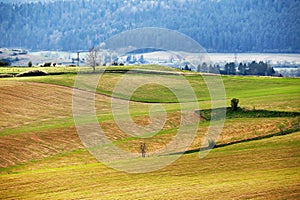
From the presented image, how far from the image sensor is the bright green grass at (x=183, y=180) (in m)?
25.5

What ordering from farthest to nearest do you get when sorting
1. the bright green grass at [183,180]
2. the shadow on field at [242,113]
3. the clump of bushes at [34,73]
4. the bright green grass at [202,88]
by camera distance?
the clump of bushes at [34,73], the bright green grass at [202,88], the shadow on field at [242,113], the bright green grass at [183,180]

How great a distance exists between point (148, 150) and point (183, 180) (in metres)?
16.6

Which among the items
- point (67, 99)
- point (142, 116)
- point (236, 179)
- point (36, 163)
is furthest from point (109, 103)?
point (236, 179)

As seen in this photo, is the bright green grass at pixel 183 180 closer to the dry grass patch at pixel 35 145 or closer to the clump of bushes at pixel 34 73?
the dry grass patch at pixel 35 145

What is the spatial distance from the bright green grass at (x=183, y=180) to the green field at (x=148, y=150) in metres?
0.05

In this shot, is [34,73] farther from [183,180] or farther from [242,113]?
[183,180]

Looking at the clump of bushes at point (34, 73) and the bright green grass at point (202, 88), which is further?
the clump of bushes at point (34, 73)

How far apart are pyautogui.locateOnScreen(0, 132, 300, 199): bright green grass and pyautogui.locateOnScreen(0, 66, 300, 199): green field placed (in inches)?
1.9

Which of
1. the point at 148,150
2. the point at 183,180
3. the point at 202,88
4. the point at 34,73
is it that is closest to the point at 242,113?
the point at 148,150

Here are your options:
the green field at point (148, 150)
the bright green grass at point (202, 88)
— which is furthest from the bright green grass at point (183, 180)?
the bright green grass at point (202, 88)

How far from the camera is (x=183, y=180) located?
1131 inches

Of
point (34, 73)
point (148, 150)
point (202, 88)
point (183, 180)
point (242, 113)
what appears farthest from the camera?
point (34, 73)

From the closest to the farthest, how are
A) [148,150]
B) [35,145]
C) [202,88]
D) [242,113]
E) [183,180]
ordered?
[183,180], [35,145], [148,150], [242,113], [202,88]

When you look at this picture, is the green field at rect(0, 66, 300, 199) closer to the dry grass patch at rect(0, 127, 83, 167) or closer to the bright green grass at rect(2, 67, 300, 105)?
the dry grass patch at rect(0, 127, 83, 167)
